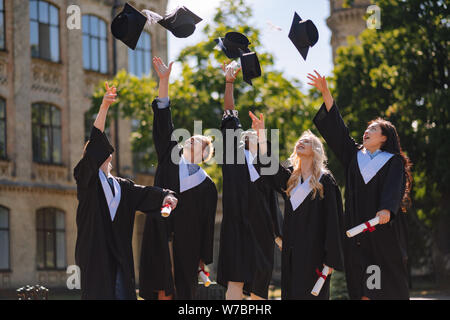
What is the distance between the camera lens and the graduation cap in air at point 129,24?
1032 centimetres

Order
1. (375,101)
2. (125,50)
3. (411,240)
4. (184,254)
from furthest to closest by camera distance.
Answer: (411,240)
(125,50)
(375,101)
(184,254)

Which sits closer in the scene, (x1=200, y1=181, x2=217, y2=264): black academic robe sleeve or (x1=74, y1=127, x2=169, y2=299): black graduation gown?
(x1=74, y1=127, x2=169, y2=299): black graduation gown

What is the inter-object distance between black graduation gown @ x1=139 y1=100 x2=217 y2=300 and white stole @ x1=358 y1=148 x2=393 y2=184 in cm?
180

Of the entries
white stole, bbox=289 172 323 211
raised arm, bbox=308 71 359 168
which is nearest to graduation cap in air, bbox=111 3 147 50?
raised arm, bbox=308 71 359 168

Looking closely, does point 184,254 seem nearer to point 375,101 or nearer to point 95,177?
point 95,177

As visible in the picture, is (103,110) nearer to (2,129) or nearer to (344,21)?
(2,129)

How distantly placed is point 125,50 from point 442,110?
11.8 m

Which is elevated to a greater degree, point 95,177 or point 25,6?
point 25,6

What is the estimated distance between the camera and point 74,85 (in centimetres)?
2852

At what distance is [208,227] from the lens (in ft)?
31.4

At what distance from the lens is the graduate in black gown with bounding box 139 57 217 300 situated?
30.1 feet

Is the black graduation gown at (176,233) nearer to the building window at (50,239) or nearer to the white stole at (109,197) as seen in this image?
the white stole at (109,197)

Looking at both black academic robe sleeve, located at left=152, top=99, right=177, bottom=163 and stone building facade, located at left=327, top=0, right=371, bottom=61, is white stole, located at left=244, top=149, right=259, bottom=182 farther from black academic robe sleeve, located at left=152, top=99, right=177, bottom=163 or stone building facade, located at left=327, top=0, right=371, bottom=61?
stone building facade, located at left=327, top=0, right=371, bottom=61

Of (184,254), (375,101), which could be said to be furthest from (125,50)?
(184,254)
